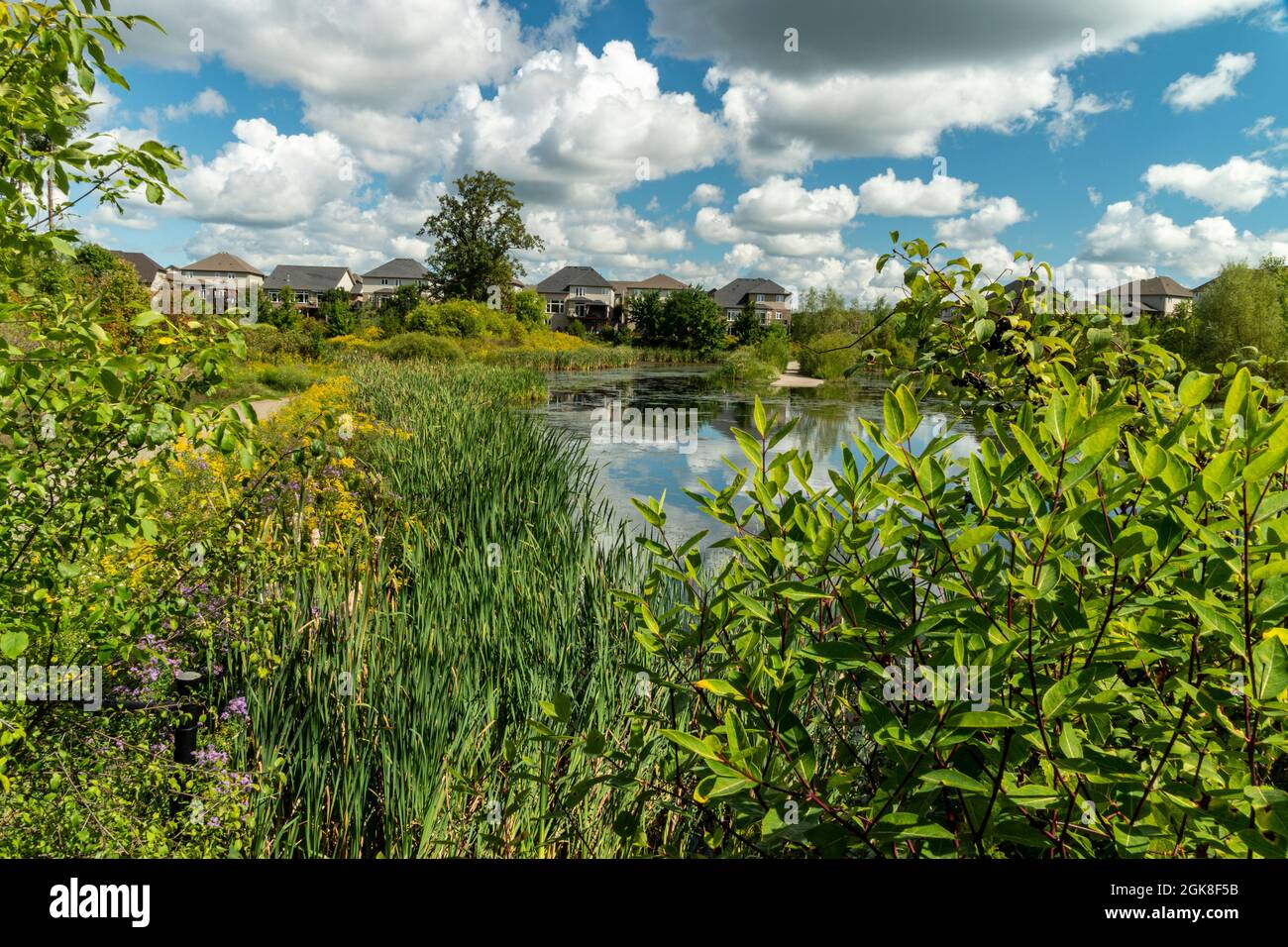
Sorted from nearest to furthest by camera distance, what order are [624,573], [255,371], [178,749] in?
[178,749] → [624,573] → [255,371]

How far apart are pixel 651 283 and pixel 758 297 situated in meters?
14.7

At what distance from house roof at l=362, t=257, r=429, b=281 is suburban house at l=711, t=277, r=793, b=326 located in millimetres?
40111

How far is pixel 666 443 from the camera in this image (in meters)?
13.9

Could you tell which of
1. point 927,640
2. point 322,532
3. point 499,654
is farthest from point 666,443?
point 927,640

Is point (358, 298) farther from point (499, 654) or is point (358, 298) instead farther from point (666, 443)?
point (499, 654)

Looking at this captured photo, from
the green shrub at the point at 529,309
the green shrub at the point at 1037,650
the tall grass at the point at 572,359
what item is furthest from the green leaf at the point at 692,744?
the green shrub at the point at 529,309

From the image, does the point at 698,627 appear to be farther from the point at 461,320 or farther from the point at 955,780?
the point at 461,320

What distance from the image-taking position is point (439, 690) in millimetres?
2689

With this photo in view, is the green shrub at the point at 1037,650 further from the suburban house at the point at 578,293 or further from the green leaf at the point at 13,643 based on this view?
the suburban house at the point at 578,293

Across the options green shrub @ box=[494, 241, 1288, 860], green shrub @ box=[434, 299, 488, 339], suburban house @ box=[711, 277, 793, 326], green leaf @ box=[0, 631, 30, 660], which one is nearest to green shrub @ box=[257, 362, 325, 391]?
green leaf @ box=[0, 631, 30, 660]

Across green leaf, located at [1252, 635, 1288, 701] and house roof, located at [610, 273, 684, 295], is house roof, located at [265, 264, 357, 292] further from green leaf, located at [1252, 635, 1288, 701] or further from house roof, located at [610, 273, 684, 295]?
green leaf, located at [1252, 635, 1288, 701]
